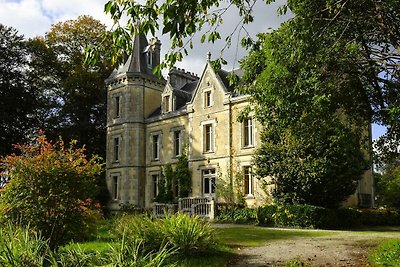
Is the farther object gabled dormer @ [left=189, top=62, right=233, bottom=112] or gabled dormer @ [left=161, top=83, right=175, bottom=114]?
gabled dormer @ [left=161, top=83, right=175, bottom=114]

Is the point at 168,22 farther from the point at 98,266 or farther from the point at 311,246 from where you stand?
the point at 311,246

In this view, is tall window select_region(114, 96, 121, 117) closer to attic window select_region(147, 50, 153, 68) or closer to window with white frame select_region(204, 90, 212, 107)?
attic window select_region(147, 50, 153, 68)

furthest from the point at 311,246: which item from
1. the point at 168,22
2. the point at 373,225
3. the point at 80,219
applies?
the point at 373,225

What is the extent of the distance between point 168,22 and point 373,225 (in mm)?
19658

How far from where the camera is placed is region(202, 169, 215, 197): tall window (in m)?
25.6

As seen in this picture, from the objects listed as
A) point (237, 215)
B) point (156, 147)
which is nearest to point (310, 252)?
point (237, 215)

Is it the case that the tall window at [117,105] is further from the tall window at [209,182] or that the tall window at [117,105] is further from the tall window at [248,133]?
the tall window at [248,133]

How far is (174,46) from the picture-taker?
5.25 meters

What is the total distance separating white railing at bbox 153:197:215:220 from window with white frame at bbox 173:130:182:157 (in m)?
3.79

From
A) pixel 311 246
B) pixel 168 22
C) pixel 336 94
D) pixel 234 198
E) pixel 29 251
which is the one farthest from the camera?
pixel 234 198

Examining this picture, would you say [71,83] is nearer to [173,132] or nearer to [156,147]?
[156,147]

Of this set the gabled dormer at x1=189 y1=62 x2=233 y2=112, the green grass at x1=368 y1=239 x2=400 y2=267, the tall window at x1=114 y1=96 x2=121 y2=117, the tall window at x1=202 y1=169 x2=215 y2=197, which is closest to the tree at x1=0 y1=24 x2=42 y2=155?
the tall window at x1=114 y1=96 x2=121 y2=117

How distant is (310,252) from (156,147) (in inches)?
838

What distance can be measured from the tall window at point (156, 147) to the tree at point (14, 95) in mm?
8306
